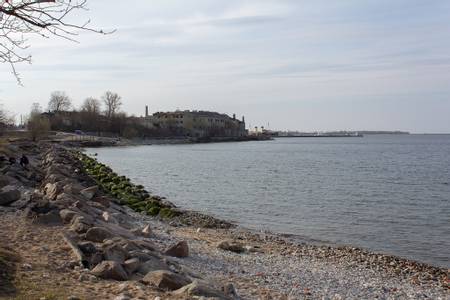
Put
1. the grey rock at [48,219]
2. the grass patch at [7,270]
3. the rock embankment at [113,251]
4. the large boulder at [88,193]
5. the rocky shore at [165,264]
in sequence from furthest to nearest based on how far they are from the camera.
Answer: the large boulder at [88,193], the grey rock at [48,219], the rock embankment at [113,251], the rocky shore at [165,264], the grass patch at [7,270]

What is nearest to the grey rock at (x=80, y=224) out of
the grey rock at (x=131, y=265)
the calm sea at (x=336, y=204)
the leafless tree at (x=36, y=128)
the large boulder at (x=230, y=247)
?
the grey rock at (x=131, y=265)

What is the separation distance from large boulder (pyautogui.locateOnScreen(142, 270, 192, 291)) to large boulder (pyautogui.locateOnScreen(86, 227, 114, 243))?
2363mm

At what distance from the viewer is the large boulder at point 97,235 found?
1007 centimetres

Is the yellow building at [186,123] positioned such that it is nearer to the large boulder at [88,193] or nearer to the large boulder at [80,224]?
the large boulder at [88,193]

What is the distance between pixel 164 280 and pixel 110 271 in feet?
2.80

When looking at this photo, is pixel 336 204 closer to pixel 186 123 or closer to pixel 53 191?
pixel 53 191

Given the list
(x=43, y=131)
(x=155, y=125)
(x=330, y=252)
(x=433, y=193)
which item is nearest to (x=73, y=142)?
(x=43, y=131)

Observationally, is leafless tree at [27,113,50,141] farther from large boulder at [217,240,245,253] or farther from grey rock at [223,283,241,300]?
grey rock at [223,283,241,300]

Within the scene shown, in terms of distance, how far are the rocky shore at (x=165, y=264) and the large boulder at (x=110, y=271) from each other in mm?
15

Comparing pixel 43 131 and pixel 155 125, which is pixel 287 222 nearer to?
pixel 43 131

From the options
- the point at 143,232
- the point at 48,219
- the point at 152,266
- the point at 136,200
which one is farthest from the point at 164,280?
the point at 136,200

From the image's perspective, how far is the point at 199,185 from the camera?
1556 inches

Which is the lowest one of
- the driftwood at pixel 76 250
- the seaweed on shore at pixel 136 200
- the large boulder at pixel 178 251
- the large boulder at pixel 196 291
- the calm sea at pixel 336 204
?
the calm sea at pixel 336 204

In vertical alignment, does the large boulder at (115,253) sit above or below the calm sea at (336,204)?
above
